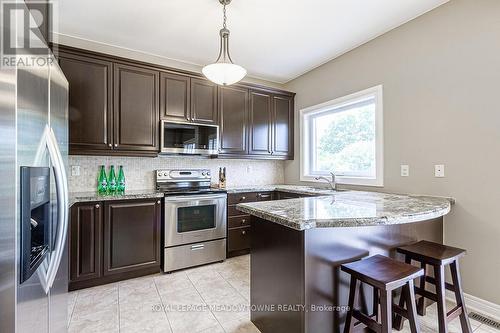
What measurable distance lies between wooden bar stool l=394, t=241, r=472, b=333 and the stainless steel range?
6.58 ft

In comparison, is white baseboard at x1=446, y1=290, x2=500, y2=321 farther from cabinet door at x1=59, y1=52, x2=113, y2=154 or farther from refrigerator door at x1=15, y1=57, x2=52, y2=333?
cabinet door at x1=59, y1=52, x2=113, y2=154

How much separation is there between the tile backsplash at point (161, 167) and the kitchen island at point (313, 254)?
2.00 m

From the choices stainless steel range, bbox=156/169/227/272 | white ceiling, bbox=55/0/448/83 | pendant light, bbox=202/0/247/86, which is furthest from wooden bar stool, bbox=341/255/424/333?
white ceiling, bbox=55/0/448/83

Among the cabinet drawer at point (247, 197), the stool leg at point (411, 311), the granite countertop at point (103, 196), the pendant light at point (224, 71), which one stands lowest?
the stool leg at point (411, 311)

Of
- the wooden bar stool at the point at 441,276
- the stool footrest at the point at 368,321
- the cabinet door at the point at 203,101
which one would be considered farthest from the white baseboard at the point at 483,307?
the cabinet door at the point at 203,101

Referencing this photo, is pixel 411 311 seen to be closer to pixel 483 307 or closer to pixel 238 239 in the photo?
pixel 483 307

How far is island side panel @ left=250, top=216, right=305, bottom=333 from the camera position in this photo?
144 cm

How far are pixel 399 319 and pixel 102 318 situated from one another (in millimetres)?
2270

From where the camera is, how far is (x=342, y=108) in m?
3.36

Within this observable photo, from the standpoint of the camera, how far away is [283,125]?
409cm

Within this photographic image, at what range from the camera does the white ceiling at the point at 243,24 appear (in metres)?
2.28

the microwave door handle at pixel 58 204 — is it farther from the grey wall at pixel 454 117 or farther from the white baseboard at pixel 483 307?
the white baseboard at pixel 483 307

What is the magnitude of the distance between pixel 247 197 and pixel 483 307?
2483 millimetres

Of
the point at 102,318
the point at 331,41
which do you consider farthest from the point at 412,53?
the point at 102,318
